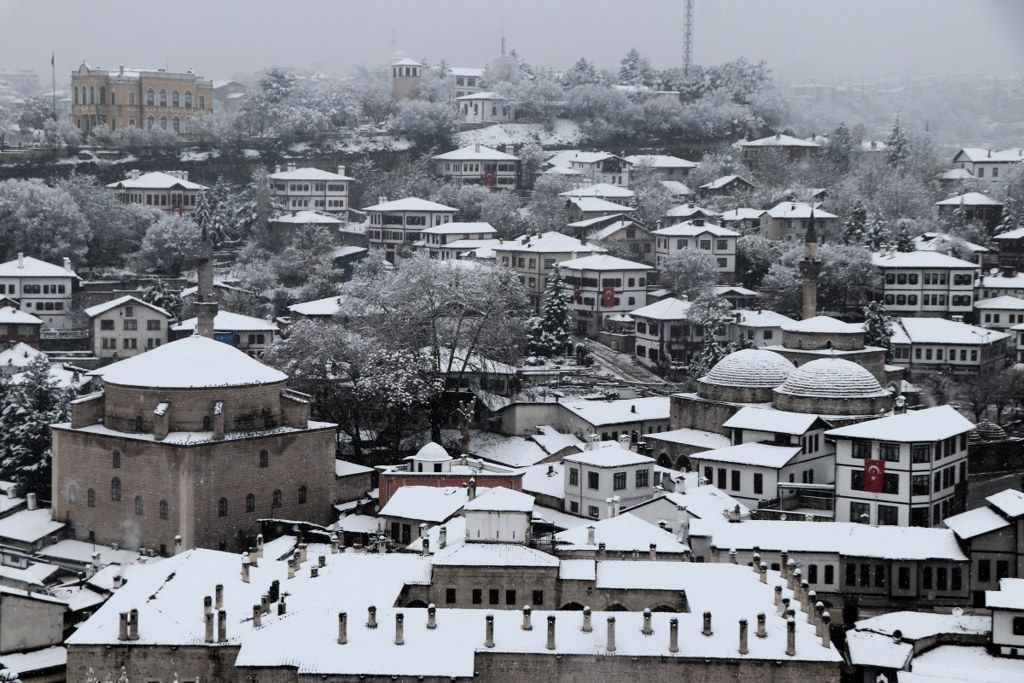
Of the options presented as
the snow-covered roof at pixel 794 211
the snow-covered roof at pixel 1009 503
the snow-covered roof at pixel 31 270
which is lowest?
the snow-covered roof at pixel 1009 503

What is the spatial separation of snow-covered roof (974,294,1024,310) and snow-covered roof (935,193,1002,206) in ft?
36.7

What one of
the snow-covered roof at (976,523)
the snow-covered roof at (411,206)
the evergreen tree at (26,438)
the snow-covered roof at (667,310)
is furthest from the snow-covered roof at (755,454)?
the snow-covered roof at (411,206)

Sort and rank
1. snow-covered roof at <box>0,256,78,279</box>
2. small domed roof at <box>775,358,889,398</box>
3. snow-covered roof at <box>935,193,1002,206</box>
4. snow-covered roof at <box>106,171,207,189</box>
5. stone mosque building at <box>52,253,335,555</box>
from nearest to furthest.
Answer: stone mosque building at <box>52,253,335,555</box>, small domed roof at <box>775,358,889,398</box>, snow-covered roof at <box>0,256,78,279</box>, snow-covered roof at <box>935,193,1002,206</box>, snow-covered roof at <box>106,171,207,189</box>

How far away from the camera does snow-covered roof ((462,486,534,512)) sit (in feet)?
99.5

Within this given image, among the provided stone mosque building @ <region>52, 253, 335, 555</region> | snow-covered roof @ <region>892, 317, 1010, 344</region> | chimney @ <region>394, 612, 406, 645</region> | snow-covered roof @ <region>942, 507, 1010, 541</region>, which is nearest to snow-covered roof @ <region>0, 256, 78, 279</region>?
stone mosque building @ <region>52, 253, 335, 555</region>

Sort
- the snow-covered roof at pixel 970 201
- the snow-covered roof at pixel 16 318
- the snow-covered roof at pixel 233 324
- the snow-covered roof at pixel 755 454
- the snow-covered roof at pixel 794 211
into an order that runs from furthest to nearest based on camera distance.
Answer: the snow-covered roof at pixel 970 201 → the snow-covered roof at pixel 794 211 → the snow-covered roof at pixel 233 324 → the snow-covered roof at pixel 16 318 → the snow-covered roof at pixel 755 454

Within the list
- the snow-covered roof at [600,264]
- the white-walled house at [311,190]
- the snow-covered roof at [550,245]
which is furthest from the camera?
the white-walled house at [311,190]

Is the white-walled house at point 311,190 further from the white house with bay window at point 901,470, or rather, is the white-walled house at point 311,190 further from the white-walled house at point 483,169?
the white house with bay window at point 901,470

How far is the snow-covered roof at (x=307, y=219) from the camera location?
6812cm

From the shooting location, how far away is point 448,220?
68.6 meters

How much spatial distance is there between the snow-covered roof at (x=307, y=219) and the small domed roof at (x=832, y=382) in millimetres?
29469

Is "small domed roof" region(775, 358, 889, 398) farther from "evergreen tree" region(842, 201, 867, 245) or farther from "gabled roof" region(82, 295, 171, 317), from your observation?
"gabled roof" region(82, 295, 171, 317)

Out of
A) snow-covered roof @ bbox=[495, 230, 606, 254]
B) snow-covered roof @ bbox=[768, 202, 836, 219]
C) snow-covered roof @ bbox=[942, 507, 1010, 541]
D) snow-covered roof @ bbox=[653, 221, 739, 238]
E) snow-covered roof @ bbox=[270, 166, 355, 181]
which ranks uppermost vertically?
snow-covered roof @ bbox=[270, 166, 355, 181]

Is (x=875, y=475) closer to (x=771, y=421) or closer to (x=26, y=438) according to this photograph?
(x=771, y=421)
